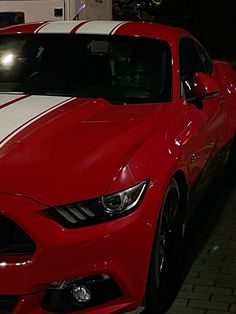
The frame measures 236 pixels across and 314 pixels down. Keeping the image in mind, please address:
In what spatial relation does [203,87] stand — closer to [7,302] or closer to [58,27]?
[58,27]

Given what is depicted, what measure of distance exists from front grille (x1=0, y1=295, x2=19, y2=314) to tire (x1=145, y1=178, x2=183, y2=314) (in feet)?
2.31

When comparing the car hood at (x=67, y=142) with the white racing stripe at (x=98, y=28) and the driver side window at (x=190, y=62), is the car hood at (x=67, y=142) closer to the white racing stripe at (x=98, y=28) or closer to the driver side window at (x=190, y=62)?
the driver side window at (x=190, y=62)

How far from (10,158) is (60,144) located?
0.30 meters

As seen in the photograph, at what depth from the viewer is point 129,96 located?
4266mm

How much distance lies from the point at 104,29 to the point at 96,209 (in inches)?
86.3

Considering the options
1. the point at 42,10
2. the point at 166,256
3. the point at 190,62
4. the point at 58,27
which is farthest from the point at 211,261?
the point at 42,10

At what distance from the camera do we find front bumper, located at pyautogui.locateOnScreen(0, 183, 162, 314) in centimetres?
281

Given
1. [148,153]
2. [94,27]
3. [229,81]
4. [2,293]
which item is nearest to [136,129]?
[148,153]

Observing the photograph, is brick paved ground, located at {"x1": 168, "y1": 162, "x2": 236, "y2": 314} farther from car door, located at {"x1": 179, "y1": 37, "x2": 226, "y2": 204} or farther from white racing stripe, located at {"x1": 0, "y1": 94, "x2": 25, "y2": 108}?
white racing stripe, located at {"x1": 0, "y1": 94, "x2": 25, "y2": 108}

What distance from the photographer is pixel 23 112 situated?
3.76m

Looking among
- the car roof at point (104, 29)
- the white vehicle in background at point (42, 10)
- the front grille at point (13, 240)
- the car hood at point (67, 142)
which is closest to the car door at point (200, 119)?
the car roof at point (104, 29)

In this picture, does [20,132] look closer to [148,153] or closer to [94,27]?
[148,153]

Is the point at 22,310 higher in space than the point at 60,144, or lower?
lower

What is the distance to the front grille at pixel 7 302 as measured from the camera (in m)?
2.86
